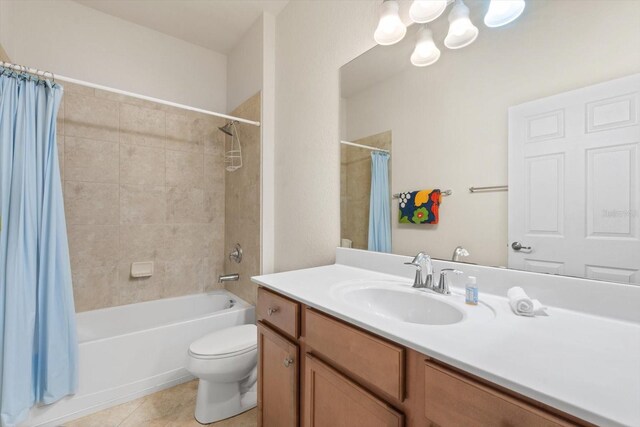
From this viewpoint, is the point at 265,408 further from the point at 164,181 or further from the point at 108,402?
the point at 164,181

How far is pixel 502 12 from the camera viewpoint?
1.00 metres

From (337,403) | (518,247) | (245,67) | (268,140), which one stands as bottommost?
(337,403)

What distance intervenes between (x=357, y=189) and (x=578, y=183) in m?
0.89

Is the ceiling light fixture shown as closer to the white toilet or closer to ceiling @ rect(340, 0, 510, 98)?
ceiling @ rect(340, 0, 510, 98)

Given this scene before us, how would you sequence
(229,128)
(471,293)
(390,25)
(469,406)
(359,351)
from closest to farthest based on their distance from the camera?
(469,406) → (359,351) → (471,293) → (390,25) → (229,128)

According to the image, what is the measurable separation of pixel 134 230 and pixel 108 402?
1.16 meters

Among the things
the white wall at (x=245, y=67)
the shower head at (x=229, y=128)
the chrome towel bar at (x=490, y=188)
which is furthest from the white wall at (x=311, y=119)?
the chrome towel bar at (x=490, y=188)

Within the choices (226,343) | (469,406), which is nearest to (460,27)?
(469,406)

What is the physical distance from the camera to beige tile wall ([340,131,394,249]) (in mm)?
→ 1474

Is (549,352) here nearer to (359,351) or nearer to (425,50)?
(359,351)

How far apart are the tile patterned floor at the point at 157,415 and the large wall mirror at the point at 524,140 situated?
130 centimetres

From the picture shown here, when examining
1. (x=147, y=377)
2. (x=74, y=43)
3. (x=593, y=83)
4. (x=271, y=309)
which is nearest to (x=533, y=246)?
(x=593, y=83)

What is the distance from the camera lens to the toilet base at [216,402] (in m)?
1.56

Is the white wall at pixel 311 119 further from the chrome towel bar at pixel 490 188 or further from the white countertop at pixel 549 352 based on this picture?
the white countertop at pixel 549 352
